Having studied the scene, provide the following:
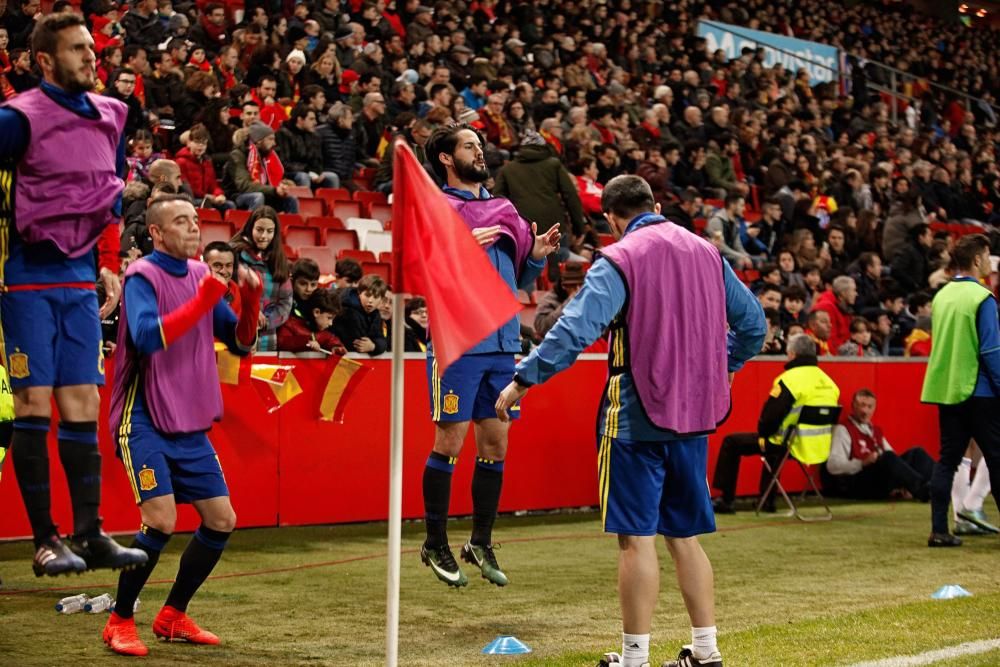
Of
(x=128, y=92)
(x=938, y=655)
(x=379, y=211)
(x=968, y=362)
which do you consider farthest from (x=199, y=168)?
(x=938, y=655)

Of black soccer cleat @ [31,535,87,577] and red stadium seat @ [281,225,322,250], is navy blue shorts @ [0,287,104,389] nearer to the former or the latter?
black soccer cleat @ [31,535,87,577]

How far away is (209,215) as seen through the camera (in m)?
12.8

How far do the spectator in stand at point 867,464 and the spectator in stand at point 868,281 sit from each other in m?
3.60

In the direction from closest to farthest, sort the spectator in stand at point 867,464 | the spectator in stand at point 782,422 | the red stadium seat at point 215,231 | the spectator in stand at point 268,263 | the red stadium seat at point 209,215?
1. the spectator in stand at point 268,263
2. the spectator in stand at point 782,422
3. the red stadium seat at point 215,231
4. the red stadium seat at point 209,215
5. the spectator in stand at point 867,464

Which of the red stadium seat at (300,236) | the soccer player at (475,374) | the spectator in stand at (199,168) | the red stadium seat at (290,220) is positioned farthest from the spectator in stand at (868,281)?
the soccer player at (475,374)

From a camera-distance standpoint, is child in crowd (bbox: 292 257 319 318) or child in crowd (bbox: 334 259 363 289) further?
child in crowd (bbox: 334 259 363 289)

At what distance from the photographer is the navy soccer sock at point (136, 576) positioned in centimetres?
633

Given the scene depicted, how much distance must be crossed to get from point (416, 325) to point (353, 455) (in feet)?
4.05

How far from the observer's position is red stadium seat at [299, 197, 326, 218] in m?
14.7

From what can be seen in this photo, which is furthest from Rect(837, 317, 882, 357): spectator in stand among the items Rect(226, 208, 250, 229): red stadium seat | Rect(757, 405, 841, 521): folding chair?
Rect(226, 208, 250, 229): red stadium seat

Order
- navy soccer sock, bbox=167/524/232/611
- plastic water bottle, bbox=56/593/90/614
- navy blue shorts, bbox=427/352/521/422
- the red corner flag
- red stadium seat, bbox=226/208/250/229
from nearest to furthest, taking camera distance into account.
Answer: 1. the red corner flag
2. navy soccer sock, bbox=167/524/232/611
3. plastic water bottle, bbox=56/593/90/614
4. navy blue shorts, bbox=427/352/521/422
5. red stadium seat, bbox=226/208/250/229

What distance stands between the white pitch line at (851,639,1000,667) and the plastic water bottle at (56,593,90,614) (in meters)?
4.03

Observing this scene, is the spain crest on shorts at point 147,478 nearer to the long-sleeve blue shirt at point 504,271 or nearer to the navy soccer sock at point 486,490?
the long-sleeve blue shirt at point 504,271

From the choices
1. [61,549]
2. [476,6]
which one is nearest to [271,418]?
[61,549]
